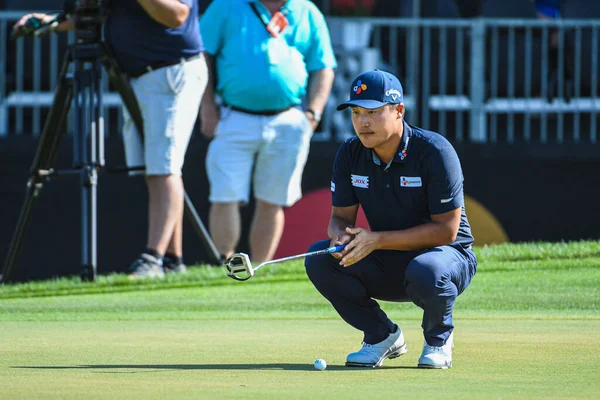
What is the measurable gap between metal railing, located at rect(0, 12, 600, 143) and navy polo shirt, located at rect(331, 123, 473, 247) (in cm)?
685

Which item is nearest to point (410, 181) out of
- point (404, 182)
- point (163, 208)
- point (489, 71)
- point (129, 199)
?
point (404, 182)

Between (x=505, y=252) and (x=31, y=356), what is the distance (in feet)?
18.0

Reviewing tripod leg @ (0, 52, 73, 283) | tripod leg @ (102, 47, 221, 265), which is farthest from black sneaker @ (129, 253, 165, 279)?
tripod leg @ (0, 52, 73, 283)

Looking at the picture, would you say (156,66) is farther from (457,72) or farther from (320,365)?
(457,72)

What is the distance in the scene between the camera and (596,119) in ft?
45.0

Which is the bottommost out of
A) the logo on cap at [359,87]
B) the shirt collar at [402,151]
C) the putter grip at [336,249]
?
the putter grip at [336,249]

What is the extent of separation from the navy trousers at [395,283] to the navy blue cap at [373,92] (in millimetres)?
619

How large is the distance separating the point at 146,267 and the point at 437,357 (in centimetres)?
388

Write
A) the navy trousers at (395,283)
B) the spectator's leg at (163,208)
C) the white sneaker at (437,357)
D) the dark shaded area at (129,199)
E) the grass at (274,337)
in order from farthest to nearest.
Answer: the dark shaded area at (129,199), the spectator's leg at (163,208), the navy trousers at (395,283), the white sneaker at (437,357), the grass at (274,337)

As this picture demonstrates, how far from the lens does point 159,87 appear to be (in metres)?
8.72

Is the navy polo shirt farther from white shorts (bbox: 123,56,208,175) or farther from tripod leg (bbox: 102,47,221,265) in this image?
tripod leg (bbox: 102,47,221,265)

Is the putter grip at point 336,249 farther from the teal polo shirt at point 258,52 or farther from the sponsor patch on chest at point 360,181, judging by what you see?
the teal polo shirt at point 258,52

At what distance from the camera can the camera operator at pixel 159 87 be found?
8.55 metres

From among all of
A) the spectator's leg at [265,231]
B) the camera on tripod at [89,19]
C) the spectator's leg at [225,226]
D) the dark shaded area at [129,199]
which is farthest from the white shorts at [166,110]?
the dark shaded area at [129,199]
